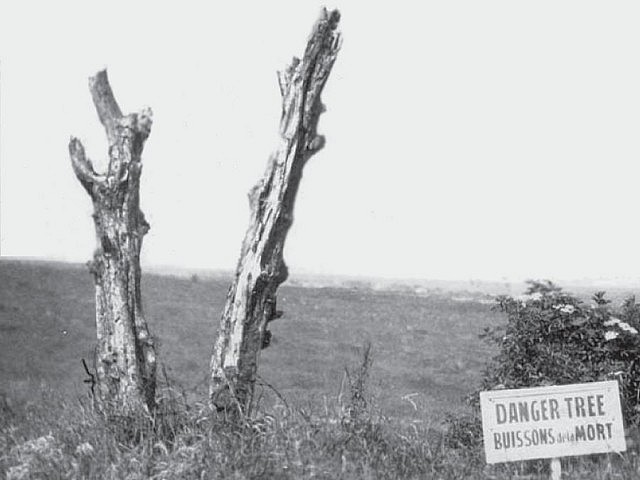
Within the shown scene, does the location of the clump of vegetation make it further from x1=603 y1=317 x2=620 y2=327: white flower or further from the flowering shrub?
x1=603 y1=317 x2=620 y2=327: white flower

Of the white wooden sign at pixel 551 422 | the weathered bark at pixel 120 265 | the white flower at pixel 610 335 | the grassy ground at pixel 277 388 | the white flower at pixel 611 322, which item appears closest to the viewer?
the grassy ground at pixel 277 388

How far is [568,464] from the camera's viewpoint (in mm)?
7281

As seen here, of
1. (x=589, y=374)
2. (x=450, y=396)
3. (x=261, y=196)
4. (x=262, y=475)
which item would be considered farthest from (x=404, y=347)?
(x=262, y=475)

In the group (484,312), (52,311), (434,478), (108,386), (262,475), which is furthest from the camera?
(484,312)

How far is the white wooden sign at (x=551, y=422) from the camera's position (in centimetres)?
650

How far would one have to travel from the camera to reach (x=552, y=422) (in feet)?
21.6

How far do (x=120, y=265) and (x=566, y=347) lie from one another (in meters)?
4.92

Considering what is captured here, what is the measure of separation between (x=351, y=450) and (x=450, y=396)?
7670mm

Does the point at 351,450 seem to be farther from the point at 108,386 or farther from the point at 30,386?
the point at 30,386

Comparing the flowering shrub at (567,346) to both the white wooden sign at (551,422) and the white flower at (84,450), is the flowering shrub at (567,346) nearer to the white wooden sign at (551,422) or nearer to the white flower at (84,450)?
the white wooden sign at (551,422)

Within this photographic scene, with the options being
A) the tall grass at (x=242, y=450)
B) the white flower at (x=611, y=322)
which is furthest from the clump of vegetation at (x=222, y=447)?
the white flower at (x=611, y=322)

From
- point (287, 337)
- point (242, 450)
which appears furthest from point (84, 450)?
point (287, 337)

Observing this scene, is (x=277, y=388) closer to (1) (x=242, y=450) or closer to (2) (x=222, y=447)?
(2) (x=222, y=447)

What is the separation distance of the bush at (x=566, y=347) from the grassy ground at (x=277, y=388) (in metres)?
1.06
